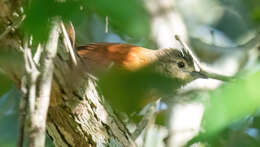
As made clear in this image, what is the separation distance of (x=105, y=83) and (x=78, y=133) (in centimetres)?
53

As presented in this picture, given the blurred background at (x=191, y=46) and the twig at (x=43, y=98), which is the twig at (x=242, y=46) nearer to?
the blurred background at (x=191, y=46)

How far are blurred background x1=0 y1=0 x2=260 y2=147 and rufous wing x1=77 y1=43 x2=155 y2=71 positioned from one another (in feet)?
0.76

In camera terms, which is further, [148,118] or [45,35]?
[148,118]

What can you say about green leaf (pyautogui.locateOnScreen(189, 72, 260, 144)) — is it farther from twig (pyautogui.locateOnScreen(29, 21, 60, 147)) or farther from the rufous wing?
the rufous wing

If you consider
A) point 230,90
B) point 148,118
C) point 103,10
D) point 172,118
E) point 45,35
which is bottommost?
point 172,118

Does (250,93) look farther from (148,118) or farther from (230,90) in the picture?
(148,118)

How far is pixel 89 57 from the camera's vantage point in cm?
477

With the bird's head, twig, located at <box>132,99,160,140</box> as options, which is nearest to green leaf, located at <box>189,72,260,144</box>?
twig, located at <box>132,99,160,140</box>

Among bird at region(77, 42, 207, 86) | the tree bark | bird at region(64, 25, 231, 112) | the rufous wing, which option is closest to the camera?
bird at region(64, 25, 231, 112)

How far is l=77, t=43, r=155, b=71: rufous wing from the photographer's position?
4684mm

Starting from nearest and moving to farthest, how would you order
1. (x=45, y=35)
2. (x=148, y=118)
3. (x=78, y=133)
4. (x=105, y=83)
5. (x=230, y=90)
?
(x=45, y=35)
(x=230, y=90)
(x=105, y=83)
(x=78, y=133)
(x=148, y=118)

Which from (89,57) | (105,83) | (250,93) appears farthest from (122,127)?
(250,93)

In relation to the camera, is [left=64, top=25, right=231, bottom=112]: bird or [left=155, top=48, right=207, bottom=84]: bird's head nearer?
[left=64, top=25, right=231, bottom=112]: bird

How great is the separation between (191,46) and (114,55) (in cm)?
186
